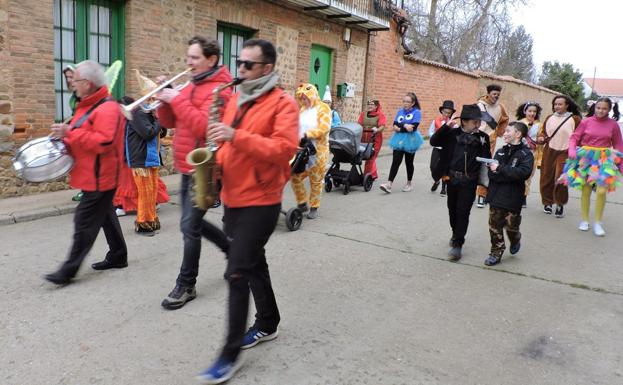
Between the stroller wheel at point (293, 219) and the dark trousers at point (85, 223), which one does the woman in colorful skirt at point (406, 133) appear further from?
the dark trousers at point (85, 223)

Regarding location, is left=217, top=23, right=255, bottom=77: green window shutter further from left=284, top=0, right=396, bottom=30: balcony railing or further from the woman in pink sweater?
the woman in pink sweater

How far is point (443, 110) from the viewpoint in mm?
7879

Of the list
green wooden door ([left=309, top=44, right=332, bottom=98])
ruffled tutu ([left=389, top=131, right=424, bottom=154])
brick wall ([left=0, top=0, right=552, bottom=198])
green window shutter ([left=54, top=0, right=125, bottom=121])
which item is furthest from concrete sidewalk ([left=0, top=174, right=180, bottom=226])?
green wooden door ([left=309, top=44, right=332, bottom=98])

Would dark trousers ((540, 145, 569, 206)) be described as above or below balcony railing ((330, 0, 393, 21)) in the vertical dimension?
below

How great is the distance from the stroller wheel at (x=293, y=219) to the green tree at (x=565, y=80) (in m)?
37.7

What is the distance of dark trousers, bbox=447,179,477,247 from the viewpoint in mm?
5516

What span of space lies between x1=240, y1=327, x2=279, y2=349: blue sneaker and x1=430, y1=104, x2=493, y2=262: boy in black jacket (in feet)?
9.16

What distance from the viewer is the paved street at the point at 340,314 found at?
10.9ft

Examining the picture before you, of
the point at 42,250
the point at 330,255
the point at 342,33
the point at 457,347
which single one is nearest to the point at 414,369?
the point at 457,347

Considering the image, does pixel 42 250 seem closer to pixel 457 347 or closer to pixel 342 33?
pixel 457 347

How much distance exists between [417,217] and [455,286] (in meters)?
2.83

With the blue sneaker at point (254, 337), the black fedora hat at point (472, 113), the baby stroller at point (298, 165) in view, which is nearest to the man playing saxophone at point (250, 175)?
the blue sneaker at point (254, 337)

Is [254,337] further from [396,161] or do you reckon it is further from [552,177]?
[396,161]

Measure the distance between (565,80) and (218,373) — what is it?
150 feet
